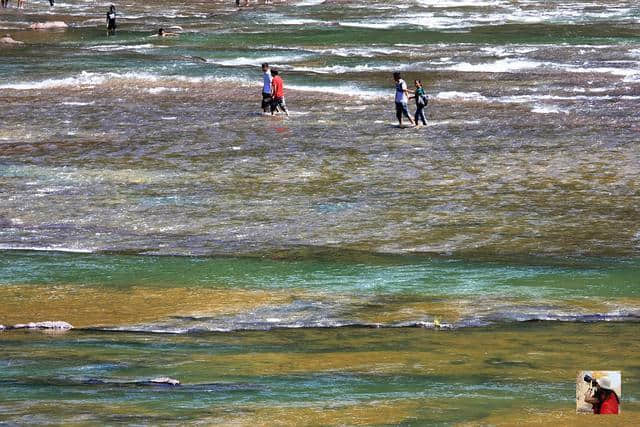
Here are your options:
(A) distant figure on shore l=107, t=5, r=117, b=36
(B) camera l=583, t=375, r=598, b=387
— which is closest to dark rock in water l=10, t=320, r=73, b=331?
(B) camera l=583, t=375, r=598, b=387

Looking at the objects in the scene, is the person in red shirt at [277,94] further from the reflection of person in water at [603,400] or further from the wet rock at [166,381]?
the reflection of person in water at [603,400]

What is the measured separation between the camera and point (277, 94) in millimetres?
50406

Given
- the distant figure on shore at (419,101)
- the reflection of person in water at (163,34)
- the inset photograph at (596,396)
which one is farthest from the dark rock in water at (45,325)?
the reflection of person in water at (163,34)

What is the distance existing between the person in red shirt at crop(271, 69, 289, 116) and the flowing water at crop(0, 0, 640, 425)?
40.0 inches

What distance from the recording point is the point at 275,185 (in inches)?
1550

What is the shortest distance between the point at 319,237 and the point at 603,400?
19.1m

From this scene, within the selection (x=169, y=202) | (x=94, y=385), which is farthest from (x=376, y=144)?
(x=94, y=385)

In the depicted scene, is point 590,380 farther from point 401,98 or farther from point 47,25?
point 47,25

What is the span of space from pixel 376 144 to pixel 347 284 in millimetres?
17161

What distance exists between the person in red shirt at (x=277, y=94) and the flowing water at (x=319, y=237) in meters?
1.02

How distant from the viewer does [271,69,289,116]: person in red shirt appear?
49625 millimetres

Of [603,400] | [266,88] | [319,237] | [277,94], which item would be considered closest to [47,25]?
[266,88]

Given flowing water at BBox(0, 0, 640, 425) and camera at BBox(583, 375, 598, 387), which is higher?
camera at BBox(583, 375, 598, 387)

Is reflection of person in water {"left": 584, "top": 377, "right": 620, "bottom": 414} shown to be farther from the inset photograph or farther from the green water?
the green water
